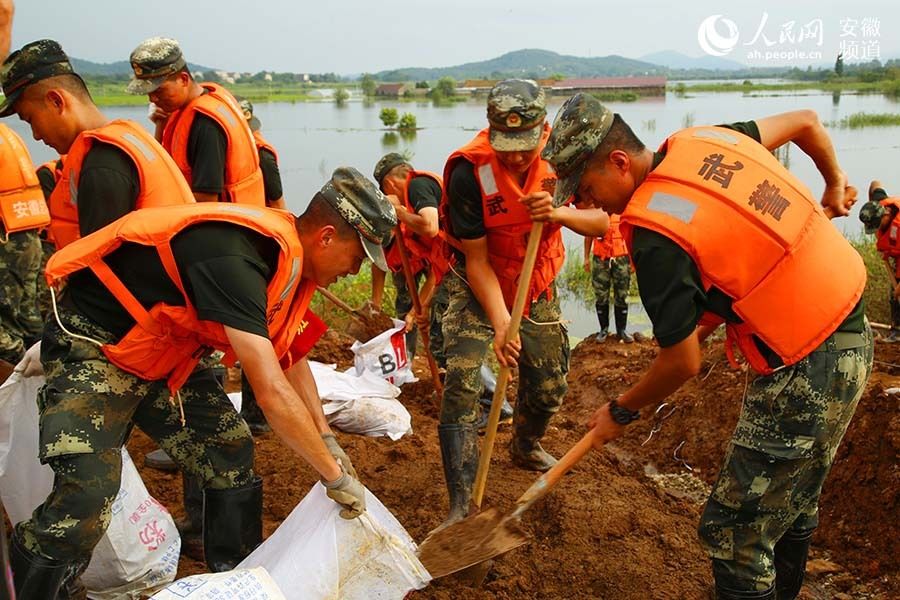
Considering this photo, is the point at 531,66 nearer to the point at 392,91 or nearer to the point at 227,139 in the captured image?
the point at 392,91

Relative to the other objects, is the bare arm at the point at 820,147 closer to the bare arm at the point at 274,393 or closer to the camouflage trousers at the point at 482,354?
the camouflage trousers at the point at 482,354

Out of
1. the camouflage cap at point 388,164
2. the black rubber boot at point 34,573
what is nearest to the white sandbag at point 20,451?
the black rubber boot at point 34,573

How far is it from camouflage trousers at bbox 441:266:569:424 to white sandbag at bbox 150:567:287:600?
145cm

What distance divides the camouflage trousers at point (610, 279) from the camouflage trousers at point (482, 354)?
3.95 metres

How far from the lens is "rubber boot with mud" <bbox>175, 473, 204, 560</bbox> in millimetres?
3518

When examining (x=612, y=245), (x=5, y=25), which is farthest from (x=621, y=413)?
(x=612, y=245)

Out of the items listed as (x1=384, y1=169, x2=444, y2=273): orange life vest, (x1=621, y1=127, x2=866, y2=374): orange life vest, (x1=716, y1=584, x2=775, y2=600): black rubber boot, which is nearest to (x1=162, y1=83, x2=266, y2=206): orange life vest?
(x1=384, y1=169, x2=444, y2=273): orange life vest

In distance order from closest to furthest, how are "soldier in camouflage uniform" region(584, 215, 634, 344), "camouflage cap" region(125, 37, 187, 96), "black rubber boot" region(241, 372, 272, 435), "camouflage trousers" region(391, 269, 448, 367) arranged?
"camouflage cap" region(125, 37, 187, 96) < "black rubber boot" region(241, 372, 272, 435) < "camouflage trousers" region(391, 269, 448, 367) < "soldier in camouflage uniform" region(584, 215, 634, 344)

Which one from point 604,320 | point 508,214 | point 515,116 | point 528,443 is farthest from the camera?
point 604,320

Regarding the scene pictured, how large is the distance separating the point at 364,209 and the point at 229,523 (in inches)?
52.6

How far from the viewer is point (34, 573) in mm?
2502

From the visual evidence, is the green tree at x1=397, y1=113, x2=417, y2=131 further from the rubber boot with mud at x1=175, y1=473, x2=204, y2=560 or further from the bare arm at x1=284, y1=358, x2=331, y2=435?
the bare arm at x1=284, y1=358, x2=331, y2=435

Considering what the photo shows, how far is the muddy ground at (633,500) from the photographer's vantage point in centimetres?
346

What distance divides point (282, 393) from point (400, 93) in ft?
174
